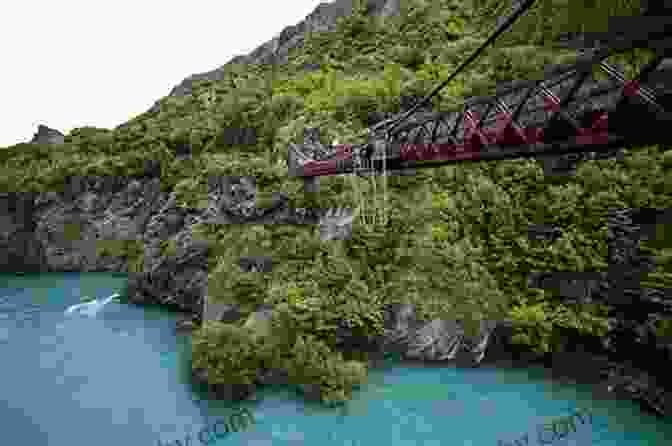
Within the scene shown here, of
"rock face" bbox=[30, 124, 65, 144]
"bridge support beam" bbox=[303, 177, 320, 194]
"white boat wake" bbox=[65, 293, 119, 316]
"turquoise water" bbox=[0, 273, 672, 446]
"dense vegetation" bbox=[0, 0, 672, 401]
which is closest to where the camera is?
"turquoise water" bbox=[0, 273, 672, 446]

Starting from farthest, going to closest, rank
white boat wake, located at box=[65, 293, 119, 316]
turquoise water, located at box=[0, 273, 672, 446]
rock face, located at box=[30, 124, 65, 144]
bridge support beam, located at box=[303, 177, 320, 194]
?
rock face, located at box=[30, 124, 65, 144], white boat wake, located at box=[65, 293, 119, 316], bridge support beam, located at box=[303, 177, 320, 194], turquoise water, located at box=[0, 273, 672, 446]

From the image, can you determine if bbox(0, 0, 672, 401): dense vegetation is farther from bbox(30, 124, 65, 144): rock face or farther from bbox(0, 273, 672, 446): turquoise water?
bbox(30, 124, 65, 144): rock face

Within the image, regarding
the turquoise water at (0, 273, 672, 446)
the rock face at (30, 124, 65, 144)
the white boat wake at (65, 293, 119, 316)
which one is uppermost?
the rock face at (30, 124, 65, 144)

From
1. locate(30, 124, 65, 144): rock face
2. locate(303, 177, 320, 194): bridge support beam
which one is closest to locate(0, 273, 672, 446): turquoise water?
locate(303, 177, 320, 194): bridge support beam

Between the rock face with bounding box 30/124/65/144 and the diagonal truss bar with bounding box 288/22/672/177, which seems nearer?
the diagonal truss bar with bounding box 288/22/672/177

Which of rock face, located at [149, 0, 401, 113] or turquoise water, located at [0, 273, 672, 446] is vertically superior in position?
rock face, located at [149, 0, 401, 113]

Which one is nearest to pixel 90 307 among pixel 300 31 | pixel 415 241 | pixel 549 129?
pixel 415 241
